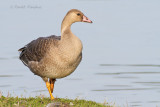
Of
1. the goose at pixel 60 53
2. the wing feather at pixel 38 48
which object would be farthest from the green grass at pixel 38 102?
the wing feather at pixel 38 48

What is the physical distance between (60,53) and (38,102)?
4.92 ft

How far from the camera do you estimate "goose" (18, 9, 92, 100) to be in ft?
51.8

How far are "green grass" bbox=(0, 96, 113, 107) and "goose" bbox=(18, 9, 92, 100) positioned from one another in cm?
47

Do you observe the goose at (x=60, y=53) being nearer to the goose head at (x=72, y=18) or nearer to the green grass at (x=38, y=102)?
the goose head at (x=72, y=18)

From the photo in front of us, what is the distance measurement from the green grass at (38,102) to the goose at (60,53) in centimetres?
47

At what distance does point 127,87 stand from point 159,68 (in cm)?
532

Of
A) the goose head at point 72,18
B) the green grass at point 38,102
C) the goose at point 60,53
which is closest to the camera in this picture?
the green grass at point 38,102

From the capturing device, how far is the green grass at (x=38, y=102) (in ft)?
51.2

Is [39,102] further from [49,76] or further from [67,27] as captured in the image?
[67,27]

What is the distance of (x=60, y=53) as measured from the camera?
15.8m

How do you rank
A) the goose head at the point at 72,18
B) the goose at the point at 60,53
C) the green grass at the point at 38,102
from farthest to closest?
the goose head at the point at 72,18 → the goose at the point at 60,53 → the green grass at the point at 38,102

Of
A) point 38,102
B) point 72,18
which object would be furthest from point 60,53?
point 38,102

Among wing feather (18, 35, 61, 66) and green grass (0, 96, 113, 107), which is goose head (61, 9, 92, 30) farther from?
green grass (0, 96, 113, 107)

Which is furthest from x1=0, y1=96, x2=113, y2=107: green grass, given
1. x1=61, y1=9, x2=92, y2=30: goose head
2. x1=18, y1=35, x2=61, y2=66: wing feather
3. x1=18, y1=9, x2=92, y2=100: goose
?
x1=61, y1=9, x2=92, y2=30: goose head
